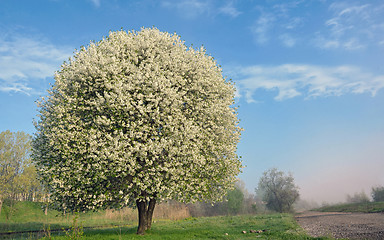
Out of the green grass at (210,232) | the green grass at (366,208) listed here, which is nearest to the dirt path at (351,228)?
the green grass at (210,232)

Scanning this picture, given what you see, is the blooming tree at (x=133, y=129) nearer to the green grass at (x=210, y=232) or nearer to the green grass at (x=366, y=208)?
the green grass at (x=210, y=232)

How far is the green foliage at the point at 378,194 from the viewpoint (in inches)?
2065

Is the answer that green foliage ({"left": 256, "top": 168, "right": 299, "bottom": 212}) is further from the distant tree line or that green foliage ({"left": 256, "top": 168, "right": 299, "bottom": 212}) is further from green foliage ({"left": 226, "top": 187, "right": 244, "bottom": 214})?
the distant tree line

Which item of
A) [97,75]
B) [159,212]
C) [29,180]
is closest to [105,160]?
[97,75]

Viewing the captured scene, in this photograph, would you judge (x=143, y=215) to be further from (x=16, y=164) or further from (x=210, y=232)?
(x=16, y=164)

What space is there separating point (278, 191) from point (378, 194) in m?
20.3

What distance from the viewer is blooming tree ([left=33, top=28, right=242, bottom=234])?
691 inches

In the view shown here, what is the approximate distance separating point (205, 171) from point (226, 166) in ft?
7.67

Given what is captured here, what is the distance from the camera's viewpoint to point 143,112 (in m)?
17.6

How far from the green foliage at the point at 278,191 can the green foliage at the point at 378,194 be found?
50.2 feet

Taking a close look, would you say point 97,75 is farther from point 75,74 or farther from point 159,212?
point 159,212

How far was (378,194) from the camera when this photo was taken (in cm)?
5362

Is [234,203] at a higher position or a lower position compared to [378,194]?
lower

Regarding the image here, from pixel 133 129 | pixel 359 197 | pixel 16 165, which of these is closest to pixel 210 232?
pixel 133 129
